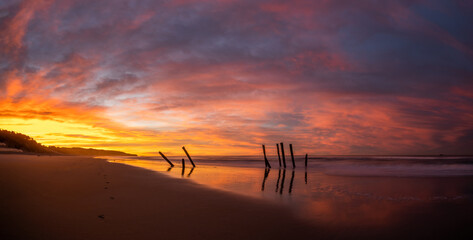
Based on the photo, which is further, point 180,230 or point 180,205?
point 180,205

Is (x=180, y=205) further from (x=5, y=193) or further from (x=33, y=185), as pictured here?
(x=33, y=185)

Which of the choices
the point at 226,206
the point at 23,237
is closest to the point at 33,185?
the point at 23,237

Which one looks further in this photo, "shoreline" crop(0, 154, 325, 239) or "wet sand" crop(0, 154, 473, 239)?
"wet sand" crop(0, 154, 473, 239)

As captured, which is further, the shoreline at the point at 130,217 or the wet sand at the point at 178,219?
the wet sand at the point at 178,219

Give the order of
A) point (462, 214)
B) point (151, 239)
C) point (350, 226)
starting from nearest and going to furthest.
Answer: point (151, 239), point (350, 226), point (462, 214)

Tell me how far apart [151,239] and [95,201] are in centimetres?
327

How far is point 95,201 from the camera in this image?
686 cm

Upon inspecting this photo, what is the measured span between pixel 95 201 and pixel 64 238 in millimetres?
2984

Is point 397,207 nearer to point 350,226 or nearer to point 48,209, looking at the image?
point 350,226

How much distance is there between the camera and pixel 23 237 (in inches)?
154

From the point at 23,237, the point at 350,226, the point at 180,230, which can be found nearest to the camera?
the point at 23,237

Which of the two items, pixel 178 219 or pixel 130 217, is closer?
pixel 130 217

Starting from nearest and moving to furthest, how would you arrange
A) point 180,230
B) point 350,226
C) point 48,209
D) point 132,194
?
1. point 180,230
2. point 48,209
3. point 350,226
4. point 132,194

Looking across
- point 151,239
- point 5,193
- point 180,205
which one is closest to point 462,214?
point 180,205
